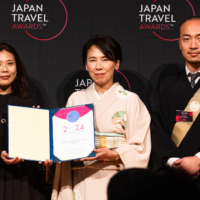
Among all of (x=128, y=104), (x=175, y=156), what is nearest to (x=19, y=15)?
(x=128, y=104)

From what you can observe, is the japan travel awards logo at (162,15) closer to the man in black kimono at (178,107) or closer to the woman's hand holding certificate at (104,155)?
the man in black kimono at (178,107)

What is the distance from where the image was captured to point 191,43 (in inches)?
89.1

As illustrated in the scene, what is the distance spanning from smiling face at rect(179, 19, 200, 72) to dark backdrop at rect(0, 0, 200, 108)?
A: 2.01ft

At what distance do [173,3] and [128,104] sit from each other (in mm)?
1249

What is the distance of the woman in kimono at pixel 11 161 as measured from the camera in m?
2.18

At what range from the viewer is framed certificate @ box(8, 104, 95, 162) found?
204cm

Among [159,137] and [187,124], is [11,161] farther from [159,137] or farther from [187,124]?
[187,124]

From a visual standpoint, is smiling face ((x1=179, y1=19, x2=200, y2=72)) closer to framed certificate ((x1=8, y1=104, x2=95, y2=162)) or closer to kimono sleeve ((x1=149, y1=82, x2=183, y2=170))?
kimono sleeve ((x1=149, y1=82, x2=183, y2=170))

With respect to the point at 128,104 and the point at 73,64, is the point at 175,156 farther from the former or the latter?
the point at 73,64

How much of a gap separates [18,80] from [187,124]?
1333 mm

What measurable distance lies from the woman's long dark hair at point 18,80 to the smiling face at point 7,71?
1.5 inches

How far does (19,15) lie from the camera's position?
293 centimetres

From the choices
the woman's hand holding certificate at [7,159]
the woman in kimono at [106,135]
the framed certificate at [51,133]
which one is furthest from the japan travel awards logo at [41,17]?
the woman's hand holding certificate at [7,159]

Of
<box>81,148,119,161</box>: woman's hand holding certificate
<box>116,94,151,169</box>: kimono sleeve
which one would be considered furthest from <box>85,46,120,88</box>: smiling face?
<box>81,148,119,161</box>: woman's hand holding certificate
